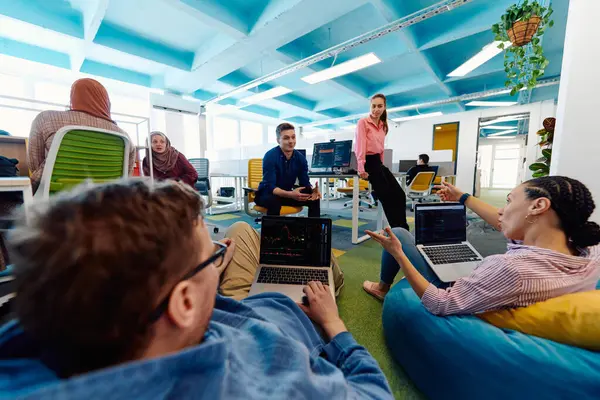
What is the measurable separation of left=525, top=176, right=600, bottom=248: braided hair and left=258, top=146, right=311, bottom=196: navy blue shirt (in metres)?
1.89

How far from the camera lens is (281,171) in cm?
244

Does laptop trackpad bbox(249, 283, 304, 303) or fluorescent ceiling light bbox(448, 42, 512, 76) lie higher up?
fluorescent ceiling light bbox(448, 42, 512, 76)

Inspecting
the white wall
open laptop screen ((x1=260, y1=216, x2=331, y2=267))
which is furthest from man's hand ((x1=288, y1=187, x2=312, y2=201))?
the white wall

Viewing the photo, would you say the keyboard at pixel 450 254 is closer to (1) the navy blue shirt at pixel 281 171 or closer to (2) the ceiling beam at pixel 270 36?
(1) the navy blue shirt at pixel 281 171

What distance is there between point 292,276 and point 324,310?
499 millimetres

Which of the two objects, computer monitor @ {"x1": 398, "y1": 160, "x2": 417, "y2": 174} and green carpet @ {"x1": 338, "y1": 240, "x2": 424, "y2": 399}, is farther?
computer monitor @ {"x1": 398, "y1": 160, "x2": 417, "y2": 174}

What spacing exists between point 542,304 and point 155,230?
1.01 metres

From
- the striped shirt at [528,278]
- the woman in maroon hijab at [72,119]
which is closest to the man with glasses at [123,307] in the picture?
the striped shirt at [528,278]

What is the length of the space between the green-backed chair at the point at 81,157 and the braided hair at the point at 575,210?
5.82ft

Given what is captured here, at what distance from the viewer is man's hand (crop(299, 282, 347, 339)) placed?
2.34 ft

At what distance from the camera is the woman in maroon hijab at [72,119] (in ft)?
5.12

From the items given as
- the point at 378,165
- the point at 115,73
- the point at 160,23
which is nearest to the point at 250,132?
the point at 115,73

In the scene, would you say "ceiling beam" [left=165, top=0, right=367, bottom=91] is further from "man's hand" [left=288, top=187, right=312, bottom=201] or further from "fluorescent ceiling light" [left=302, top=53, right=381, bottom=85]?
"man's hand" [left=288, top=187, right=312, bottom=201]

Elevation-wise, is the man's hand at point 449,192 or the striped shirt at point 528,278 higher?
the man's hand at point 449,192
